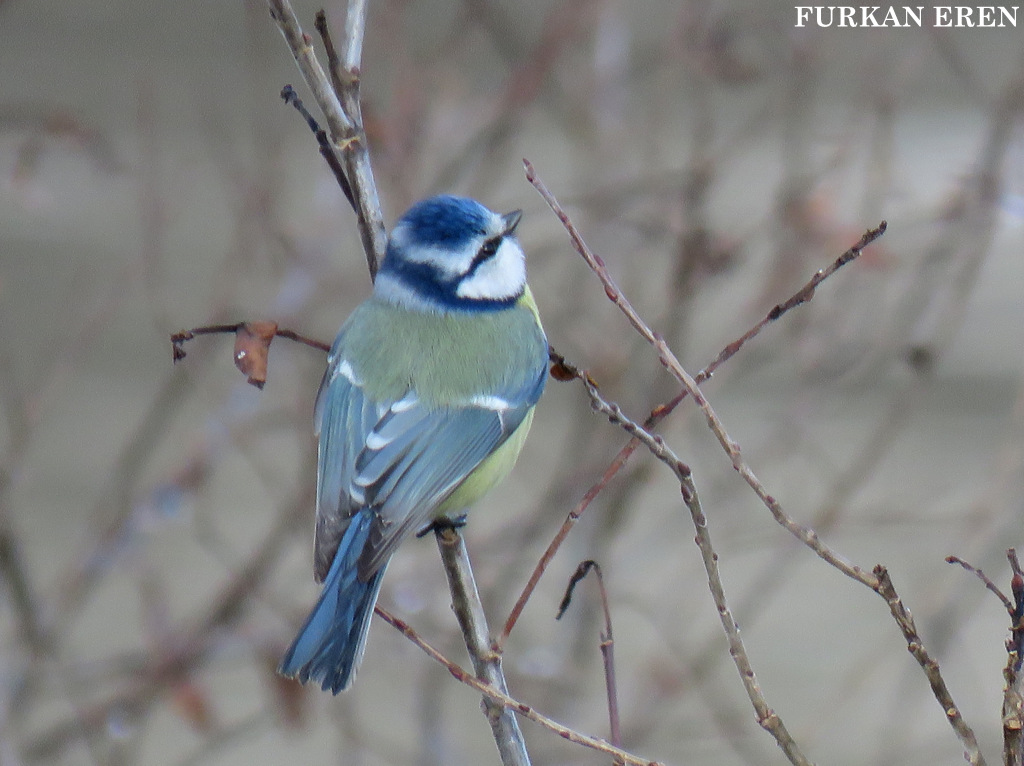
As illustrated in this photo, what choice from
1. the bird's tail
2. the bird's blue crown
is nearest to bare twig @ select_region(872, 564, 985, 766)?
the bird's tail

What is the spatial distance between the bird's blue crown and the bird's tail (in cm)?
50

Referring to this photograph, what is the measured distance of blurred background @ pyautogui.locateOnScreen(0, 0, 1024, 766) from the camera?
2.81 m

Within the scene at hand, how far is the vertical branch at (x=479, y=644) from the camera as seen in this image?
1317 mm

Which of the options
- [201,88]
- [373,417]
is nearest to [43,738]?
[373,417]

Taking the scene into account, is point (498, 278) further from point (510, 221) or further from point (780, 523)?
point (780, 523)

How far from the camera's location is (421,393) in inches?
77.1

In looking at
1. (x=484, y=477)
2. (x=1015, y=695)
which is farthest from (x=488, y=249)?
(x=1015, y=695)

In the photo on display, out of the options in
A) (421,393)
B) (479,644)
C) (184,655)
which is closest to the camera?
(479,644)

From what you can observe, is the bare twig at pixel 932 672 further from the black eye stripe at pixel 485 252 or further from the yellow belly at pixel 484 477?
the black eye stripe at pixel 485 252

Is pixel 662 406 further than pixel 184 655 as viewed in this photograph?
No

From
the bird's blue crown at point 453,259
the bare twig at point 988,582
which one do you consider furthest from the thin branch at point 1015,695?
the bird's blue crown at point 453,259

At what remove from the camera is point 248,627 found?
9.80ft

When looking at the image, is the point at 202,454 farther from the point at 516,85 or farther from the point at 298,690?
the point at 516,85

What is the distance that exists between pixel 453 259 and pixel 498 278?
11cm
